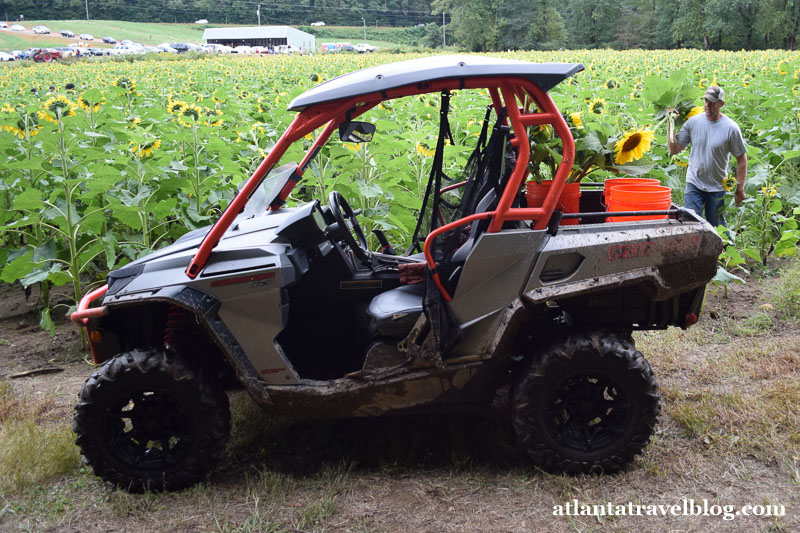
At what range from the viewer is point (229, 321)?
3.30 metres

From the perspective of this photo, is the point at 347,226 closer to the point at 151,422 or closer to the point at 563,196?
the point at 563,196

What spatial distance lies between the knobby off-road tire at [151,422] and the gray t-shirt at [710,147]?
15.6 ft

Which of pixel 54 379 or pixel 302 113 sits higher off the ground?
pixel 302 113

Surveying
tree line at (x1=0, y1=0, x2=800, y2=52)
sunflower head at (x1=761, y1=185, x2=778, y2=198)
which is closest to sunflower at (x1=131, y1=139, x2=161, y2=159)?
sunflower head at (x1=761, y1=185, x2=778, y2=198)

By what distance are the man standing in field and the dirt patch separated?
7.49 feet

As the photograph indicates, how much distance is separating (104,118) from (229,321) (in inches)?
167

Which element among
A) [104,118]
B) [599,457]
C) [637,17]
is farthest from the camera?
[637,17]

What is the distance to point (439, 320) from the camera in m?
3.28

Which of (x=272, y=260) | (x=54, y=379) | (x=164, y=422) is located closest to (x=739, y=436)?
(x=272, y=260)

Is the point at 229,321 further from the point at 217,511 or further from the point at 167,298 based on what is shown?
the point at 217,511

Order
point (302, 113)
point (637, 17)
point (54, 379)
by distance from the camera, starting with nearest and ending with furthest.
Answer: point (302, 113)
point (54, 379)
point (637, 17)

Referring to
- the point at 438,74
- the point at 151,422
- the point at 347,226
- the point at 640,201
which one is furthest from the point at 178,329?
the point at 640,201

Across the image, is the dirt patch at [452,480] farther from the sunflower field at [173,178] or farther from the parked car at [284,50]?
the parked car at [284,50]

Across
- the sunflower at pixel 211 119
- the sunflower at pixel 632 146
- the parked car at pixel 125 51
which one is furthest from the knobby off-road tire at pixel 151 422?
the parked car at pixel 125 51
